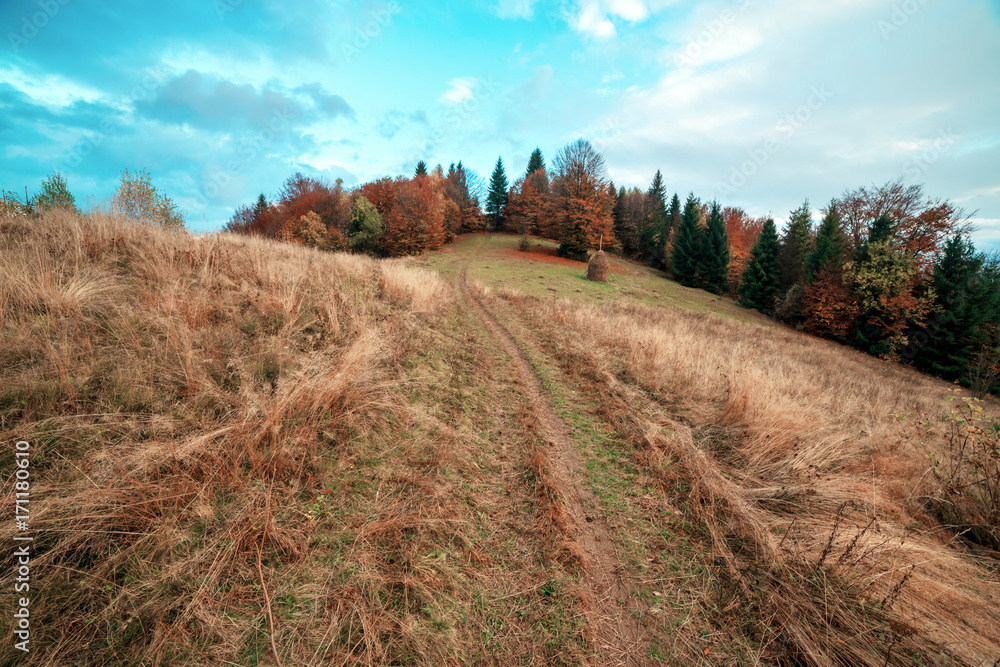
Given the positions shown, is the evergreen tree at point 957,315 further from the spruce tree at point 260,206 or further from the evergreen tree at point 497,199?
the spruce tree at point 260,206

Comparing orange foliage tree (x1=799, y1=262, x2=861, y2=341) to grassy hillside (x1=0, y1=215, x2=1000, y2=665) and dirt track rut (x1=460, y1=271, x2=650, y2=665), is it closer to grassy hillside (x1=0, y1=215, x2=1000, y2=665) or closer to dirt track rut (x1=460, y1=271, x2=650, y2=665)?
grassy hillside (x1=0, y1=215, x2=1000, y2=665)

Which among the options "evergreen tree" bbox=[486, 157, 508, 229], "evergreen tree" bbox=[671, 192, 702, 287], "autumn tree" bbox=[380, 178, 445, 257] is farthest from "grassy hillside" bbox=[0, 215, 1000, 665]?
"evergreen tree" bbox=[486, 157, 508, 229]

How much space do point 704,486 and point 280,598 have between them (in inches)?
161

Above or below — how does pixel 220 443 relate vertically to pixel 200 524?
above

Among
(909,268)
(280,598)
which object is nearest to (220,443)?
(280,598)

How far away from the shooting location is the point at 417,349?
6.28 m

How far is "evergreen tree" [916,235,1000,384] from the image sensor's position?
2131cm

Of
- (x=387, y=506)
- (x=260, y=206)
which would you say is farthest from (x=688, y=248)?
(x=260, y=206)

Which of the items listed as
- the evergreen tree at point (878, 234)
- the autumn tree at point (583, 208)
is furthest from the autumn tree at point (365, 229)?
the evergreen tree at point (878, 234)

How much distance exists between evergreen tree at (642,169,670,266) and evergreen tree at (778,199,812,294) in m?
17.7

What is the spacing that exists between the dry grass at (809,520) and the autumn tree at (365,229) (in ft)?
116

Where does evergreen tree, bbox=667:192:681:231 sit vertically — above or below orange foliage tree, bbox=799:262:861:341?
above

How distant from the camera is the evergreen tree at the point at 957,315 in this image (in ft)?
69.9

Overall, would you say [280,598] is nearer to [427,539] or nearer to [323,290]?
[427,539]
